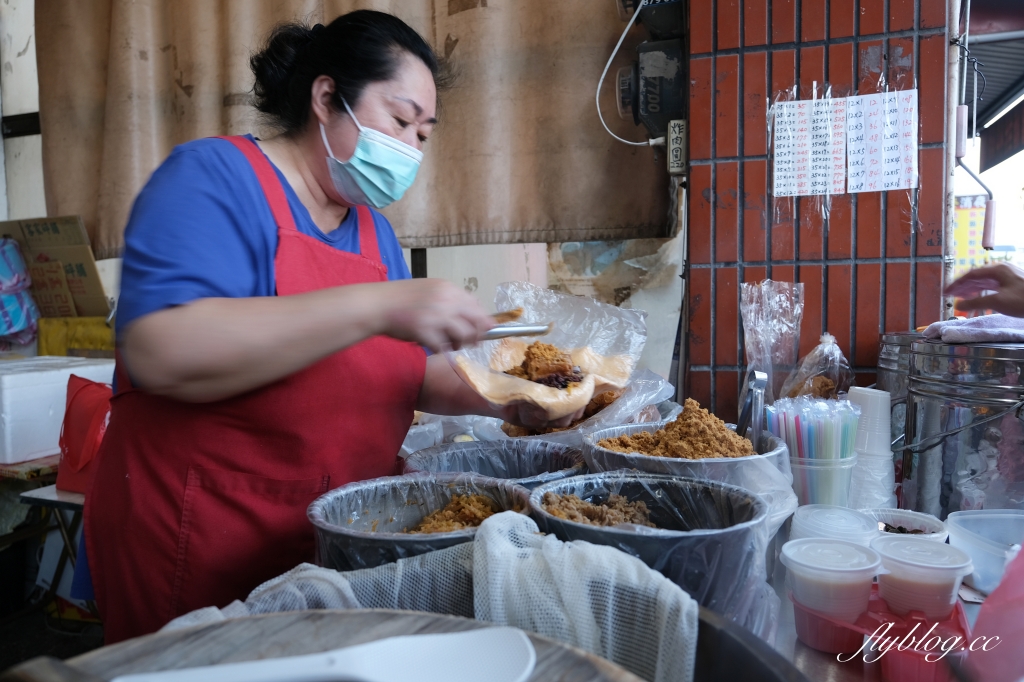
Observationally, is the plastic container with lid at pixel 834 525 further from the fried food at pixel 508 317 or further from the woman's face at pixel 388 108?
the woman's face at pixel 388 108

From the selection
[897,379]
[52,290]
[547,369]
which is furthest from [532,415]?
[52,290]

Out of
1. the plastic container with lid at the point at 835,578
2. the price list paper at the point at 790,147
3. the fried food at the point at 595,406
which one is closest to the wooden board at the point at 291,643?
the plastic container with lid at the point at 835,578

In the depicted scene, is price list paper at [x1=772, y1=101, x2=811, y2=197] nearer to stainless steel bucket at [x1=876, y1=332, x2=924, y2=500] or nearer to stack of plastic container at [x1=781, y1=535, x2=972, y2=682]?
stainless steel bucket at [x1=876, y1=332, x2=924, y2=500]

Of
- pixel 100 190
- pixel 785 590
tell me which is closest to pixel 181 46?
pixel 100 190

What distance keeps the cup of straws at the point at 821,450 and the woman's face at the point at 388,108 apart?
3.25 feet

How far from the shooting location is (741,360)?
212cm

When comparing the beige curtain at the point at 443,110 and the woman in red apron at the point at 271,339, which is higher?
the beige curtain at the point at 443,110

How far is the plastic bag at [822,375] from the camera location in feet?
5.90

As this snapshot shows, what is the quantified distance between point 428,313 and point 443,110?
1.87m

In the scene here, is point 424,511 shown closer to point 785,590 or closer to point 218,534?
point 218,534

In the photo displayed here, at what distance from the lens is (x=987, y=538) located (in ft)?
3.56

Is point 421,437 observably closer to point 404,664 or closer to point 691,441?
point 691,441

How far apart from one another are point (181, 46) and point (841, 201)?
2912 mm

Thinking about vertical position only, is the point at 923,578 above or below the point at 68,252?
below
